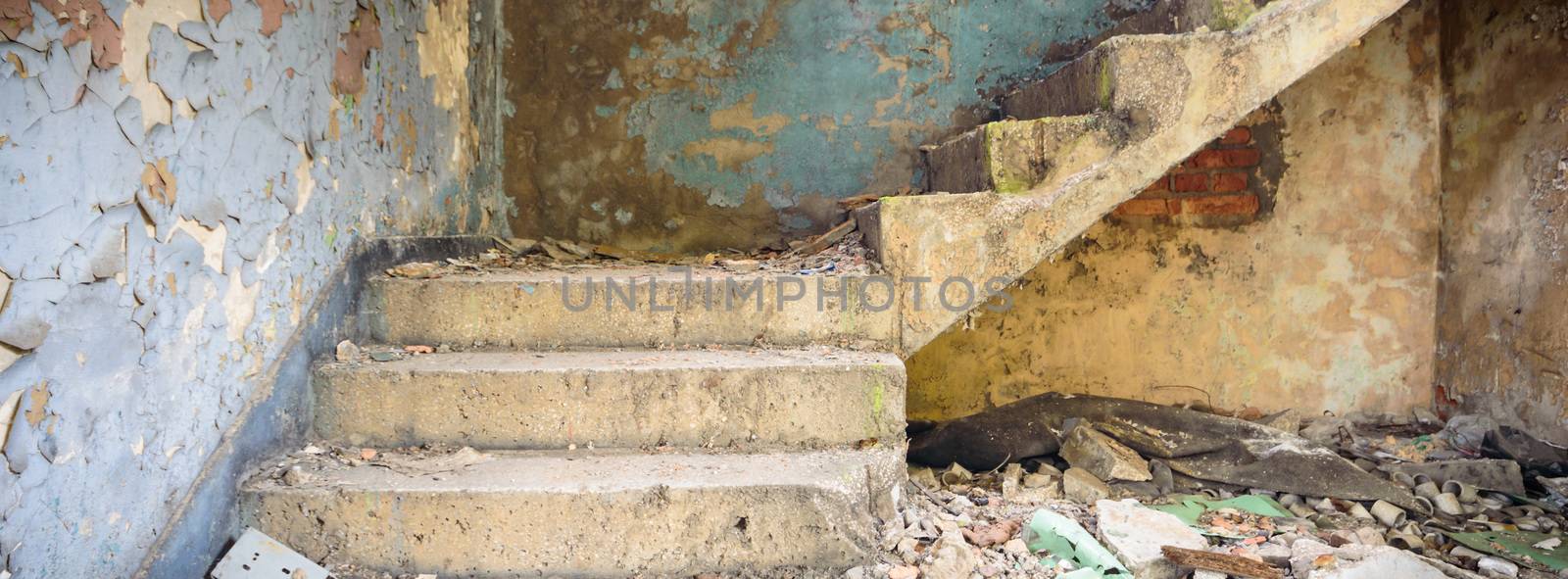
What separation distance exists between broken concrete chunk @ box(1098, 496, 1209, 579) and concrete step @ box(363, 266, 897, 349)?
87cm

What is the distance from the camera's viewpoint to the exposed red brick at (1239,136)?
3361 mm

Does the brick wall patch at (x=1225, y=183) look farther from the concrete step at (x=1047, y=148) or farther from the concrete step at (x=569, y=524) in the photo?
the concrete step at (x=569, y=524)

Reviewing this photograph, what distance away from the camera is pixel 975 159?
2641mm

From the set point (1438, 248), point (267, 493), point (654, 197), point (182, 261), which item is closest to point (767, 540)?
point (267, 493)

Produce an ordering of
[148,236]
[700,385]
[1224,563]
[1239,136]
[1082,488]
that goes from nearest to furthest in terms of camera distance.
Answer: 1. [148,236]
2. [1224,563]
3. [700,385]
4. [1082,488]
5. [1239,136]

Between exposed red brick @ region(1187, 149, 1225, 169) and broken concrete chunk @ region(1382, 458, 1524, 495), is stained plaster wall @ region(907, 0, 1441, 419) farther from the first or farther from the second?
broken concrete chunk @ region(1382, 458, 1524, 495)

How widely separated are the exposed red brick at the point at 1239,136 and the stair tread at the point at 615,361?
6.63ft

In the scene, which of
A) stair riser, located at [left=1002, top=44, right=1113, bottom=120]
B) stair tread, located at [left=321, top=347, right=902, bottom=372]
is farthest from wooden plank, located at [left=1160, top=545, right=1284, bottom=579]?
stair riser, located at [left=1002, top=44, right=1113, bottom=120]

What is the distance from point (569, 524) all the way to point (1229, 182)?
2900mm

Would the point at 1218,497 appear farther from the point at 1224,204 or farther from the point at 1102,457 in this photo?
the point at 1224,204

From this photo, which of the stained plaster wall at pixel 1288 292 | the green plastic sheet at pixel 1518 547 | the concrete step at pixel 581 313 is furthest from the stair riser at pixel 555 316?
the green plastic sheet at pixel 1518 547

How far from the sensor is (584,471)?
191 cm

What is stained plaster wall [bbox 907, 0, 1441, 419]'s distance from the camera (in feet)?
11.0

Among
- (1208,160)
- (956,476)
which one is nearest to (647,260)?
(956,476)
